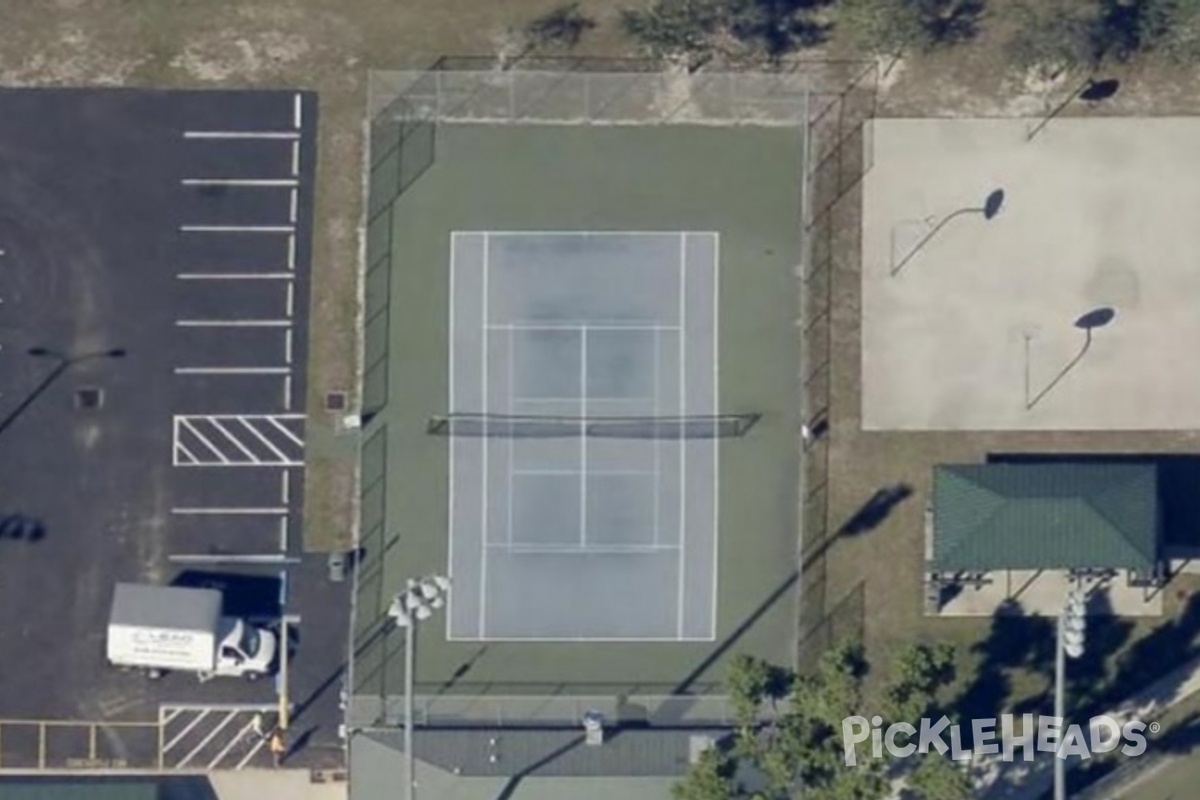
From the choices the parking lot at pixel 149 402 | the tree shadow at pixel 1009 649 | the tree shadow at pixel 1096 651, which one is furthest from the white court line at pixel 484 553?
the tree shadow at pixel 1096 651

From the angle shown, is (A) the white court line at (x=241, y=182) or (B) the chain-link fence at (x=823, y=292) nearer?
(B) the chain-link fence at (x=823, y=292)

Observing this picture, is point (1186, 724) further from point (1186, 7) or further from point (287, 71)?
point (287, 71)

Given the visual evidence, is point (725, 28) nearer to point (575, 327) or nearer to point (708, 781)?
point (575, 327)

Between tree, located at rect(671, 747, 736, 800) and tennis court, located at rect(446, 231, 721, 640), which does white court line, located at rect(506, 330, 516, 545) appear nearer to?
tennis court, located at rect(446, 231, 721, 640)

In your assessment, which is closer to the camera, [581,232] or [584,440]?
[584,440]

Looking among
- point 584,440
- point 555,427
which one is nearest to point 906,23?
point 584,440

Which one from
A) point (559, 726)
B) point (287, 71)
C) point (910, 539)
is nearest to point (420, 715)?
point (559, 726)

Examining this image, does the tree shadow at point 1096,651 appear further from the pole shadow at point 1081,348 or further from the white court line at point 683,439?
the white court line at point 683,439

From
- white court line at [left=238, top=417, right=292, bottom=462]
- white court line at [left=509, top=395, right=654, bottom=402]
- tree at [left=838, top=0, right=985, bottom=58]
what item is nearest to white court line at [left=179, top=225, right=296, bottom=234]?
white court line at [left=238, top=417, right=292, bottom=462]
